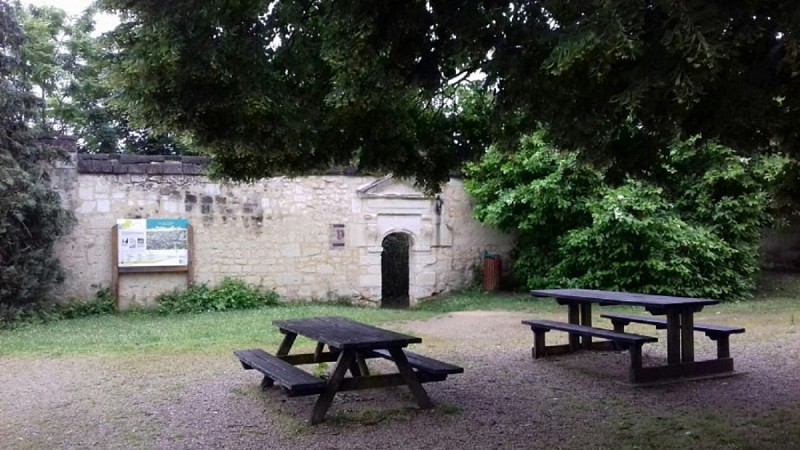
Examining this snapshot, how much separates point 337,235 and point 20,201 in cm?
524

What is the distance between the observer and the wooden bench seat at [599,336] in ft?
19.9

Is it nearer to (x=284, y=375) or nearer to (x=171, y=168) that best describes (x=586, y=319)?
(x=284, y=375)

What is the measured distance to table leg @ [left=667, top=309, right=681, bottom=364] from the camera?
627 cm

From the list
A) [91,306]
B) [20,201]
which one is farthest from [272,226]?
[20,201]

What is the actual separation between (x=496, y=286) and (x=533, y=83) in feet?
34.9

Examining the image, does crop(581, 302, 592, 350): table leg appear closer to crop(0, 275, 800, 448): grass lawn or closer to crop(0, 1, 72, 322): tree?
crop(0, 275, 800, 448): grass lawn

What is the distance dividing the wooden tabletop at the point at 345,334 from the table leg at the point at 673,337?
2.35 m

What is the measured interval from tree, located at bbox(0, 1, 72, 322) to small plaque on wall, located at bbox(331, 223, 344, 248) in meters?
4.49

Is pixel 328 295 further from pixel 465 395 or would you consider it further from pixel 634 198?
pixel 465 395

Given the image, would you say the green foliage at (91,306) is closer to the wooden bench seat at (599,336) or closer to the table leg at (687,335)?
the wooden bench seat at (599,336)

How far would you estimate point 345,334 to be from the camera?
5352mm

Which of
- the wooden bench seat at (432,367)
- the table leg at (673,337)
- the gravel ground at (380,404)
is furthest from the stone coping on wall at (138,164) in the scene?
the table leg at (673,337)

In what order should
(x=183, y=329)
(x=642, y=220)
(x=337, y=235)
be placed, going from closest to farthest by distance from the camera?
1. (x=183, y=329)
2. (x=642, y=220)
3. (x=337, y=235)

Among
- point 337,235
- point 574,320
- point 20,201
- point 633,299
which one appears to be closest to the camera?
point 633,299
